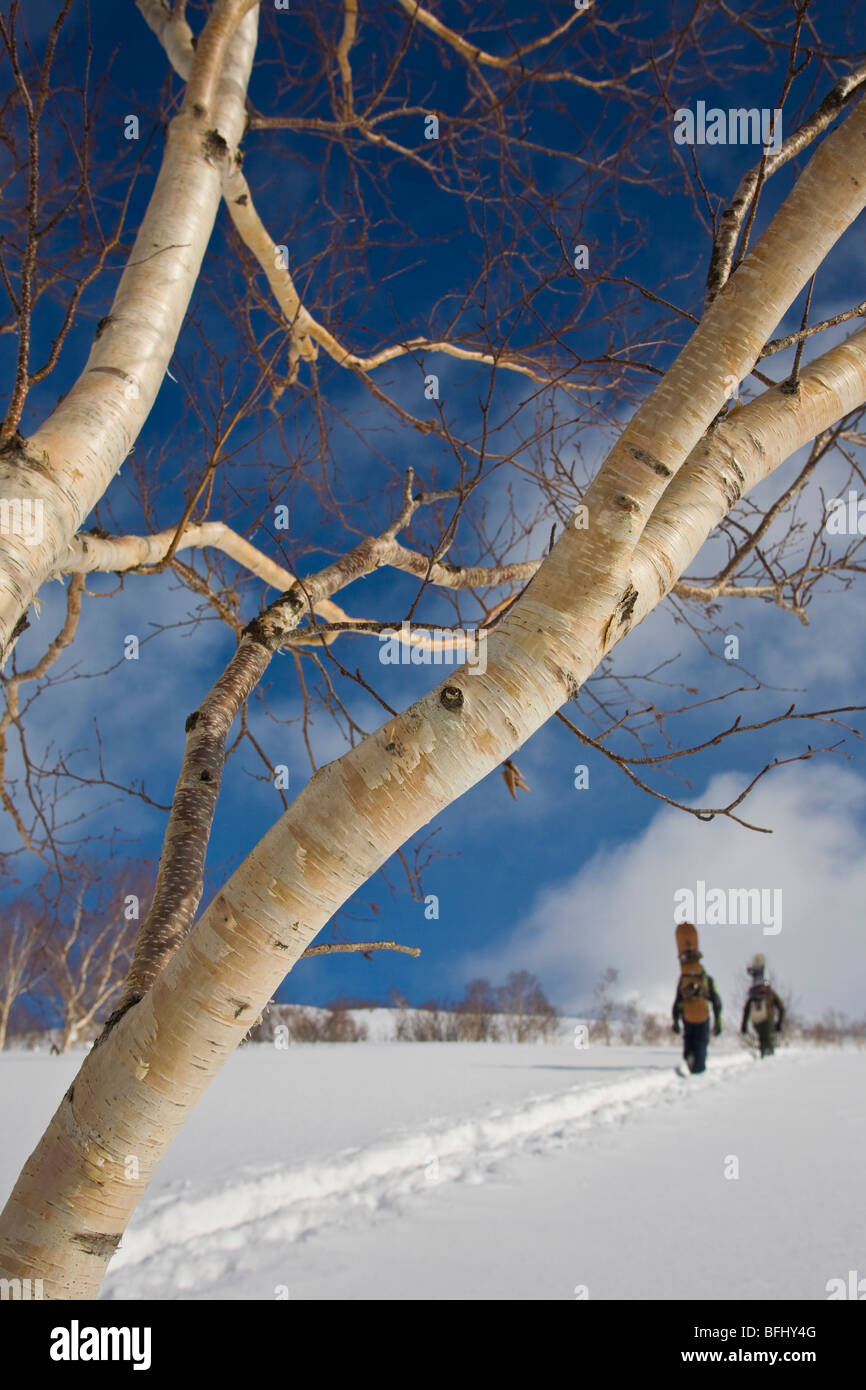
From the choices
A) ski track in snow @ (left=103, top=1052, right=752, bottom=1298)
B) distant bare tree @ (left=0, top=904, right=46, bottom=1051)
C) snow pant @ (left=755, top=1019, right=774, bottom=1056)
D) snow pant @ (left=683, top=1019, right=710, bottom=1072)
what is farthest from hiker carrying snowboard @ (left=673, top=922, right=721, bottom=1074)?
distant bare tree @ (left=0, top=904, right=46, bottom=1051)

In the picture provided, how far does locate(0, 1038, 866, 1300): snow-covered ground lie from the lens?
104 inches

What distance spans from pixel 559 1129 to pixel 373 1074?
2.80 meters

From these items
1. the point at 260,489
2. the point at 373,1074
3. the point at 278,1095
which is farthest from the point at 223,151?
the point at 373,1074

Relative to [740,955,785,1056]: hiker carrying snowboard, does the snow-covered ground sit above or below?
below

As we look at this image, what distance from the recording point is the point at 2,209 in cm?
282

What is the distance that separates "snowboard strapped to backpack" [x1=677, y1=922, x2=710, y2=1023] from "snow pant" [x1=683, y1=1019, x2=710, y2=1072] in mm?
94

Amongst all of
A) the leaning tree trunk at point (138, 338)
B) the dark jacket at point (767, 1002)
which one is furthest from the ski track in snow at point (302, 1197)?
the dark jacket at point (767, 1002)

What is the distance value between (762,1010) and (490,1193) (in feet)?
28.1

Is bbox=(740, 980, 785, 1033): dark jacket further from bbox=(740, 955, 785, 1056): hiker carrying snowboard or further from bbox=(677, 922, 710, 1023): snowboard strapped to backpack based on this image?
bbox=(677, 922, 710, 1023): snowboard strapped to backpack

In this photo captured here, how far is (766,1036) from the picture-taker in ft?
33.6

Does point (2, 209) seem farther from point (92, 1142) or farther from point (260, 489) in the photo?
point (92, 1142)

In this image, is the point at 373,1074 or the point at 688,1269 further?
the point at 373,1074

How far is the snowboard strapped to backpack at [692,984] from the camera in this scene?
848 cm
